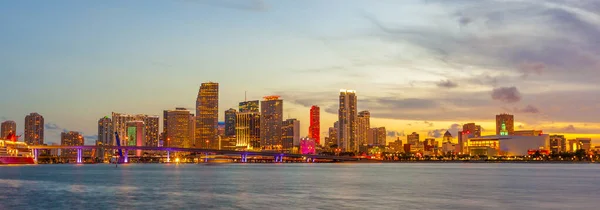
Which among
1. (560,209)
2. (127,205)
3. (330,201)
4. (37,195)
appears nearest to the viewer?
(560,209)

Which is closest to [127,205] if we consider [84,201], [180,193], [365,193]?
[84,201]

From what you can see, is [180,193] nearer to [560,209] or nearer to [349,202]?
[349,202]

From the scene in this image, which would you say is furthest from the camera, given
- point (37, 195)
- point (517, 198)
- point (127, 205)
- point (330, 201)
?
point (37, 195)

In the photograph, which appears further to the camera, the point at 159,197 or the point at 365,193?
the point at 365,193

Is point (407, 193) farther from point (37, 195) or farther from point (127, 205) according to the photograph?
Result: point (37, 195)

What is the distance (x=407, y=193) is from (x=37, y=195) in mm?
40345

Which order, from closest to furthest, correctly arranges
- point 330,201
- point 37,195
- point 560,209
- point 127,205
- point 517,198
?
point 560,209 < point 127,205 < point 330,201 < point 517,198 < point 37,195

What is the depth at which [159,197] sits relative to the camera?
6862cm

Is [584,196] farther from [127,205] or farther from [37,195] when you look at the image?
[37,195]

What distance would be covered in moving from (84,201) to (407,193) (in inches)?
1353

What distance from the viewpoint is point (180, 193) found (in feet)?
247

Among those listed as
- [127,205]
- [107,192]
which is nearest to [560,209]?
[127,205]

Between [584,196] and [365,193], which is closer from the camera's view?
[584,196]

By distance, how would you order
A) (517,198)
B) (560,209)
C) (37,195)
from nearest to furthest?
(560,209)
(517,198)
(37,195)
